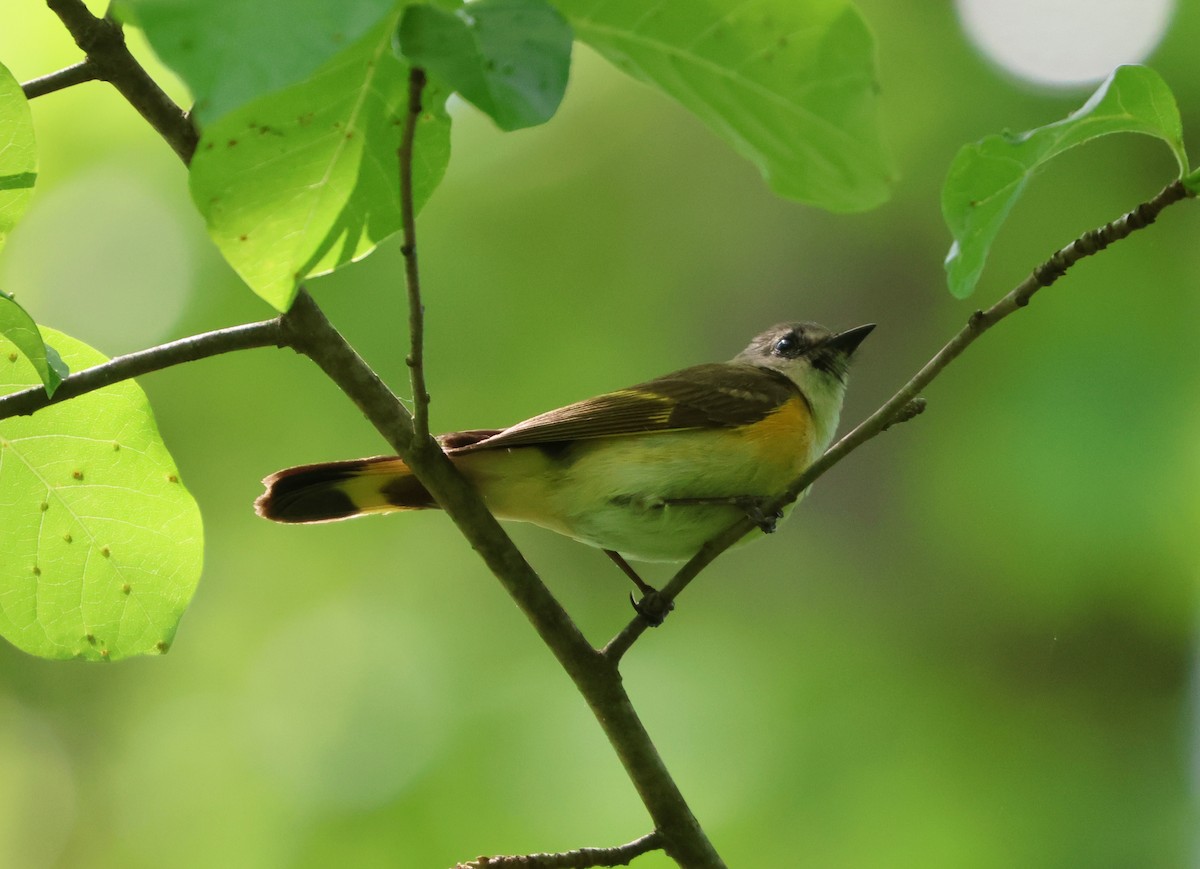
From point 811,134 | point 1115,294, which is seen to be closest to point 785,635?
point 1115,294

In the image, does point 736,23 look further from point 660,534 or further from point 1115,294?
point 1115,294

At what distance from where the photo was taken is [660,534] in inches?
138

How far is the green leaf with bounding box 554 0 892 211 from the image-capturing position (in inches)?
52.1

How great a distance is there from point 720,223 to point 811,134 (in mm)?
7354

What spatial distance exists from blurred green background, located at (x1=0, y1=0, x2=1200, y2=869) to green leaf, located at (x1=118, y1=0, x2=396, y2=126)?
548cm

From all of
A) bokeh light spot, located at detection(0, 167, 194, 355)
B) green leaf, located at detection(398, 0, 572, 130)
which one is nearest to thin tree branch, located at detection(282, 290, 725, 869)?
green leaf, located at detection(398, 0, 572, 130)

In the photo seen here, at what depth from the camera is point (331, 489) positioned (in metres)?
3.15

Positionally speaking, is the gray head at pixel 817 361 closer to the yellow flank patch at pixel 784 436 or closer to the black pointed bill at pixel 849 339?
the black pointed bill at pixel 849 339

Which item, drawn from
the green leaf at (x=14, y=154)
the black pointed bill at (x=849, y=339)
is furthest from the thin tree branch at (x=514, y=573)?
the black pointed bill at (x=849, y=339)

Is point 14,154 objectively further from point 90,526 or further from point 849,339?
point 849,339

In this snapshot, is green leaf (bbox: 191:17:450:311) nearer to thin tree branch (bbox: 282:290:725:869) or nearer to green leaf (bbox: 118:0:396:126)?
green leaf (bbox: 118:0:396:126)

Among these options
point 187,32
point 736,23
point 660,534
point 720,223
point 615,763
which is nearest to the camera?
point 187,32

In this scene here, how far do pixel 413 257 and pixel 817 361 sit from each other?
308 centimetres

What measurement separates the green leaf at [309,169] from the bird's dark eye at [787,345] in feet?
10.4
